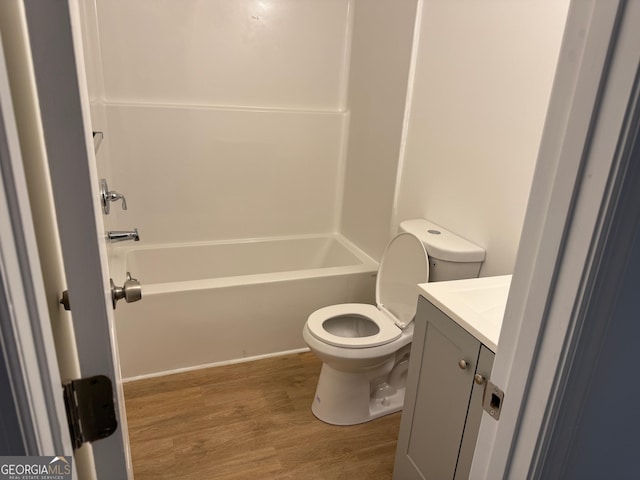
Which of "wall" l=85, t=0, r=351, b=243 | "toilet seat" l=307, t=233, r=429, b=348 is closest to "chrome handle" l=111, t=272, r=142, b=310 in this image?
"toilet seat" l=307, t=233, r=429, b=348

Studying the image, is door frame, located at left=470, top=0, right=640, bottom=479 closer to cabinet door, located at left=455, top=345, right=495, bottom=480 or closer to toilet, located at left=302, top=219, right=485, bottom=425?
cabinet door, located at left=455, top=345, right=495, bottom=480

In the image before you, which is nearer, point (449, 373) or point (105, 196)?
point (105, 196)

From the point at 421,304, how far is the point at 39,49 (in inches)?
49.8

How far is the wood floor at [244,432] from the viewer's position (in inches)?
69.9

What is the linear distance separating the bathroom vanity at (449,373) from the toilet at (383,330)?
32cm

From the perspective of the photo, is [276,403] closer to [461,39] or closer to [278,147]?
[278,147]

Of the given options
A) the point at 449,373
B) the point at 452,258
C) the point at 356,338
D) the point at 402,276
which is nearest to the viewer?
the point at 449,373

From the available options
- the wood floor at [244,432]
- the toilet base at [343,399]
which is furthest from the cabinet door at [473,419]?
the toilet base at [343,399]

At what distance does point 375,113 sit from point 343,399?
160 cm

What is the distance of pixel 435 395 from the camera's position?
142 cm

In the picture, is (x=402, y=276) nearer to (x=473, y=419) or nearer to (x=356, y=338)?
(x=356, y=338)

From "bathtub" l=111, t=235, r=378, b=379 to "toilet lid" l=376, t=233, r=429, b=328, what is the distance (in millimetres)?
444

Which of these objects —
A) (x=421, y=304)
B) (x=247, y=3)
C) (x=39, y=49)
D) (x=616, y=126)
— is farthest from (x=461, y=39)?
(x=39, y=49)

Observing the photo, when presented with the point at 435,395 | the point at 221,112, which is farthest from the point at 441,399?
the point at 221,112
